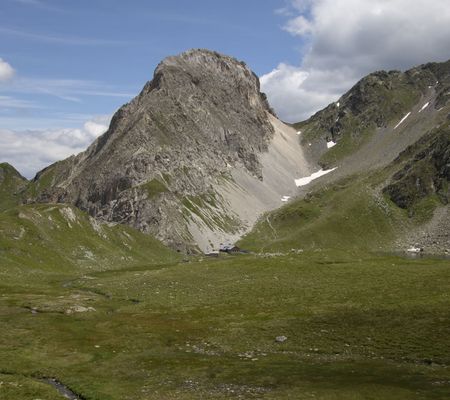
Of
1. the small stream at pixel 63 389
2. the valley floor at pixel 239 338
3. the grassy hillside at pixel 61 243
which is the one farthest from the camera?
the grassy hillside at pixel 61 243

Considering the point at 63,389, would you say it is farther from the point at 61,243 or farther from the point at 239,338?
the point at 61,243

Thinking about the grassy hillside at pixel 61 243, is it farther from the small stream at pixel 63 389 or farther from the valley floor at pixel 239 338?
the small stream at pixel 63 389

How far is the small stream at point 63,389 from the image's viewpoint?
37.5 meters

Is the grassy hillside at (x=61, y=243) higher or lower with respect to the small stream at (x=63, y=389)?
higher

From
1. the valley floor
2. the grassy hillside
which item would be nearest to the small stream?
the valley floor

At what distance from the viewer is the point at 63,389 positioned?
3966cm

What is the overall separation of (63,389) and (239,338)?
20211mm

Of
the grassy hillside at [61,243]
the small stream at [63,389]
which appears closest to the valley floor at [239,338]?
the small stream at [63,389]

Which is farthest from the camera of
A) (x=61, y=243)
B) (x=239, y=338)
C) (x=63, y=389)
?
(x=61, y=243)

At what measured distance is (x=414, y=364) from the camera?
142ft

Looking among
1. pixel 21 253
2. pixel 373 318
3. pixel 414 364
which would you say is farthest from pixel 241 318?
pixel 21 253

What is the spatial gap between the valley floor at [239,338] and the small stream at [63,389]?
0.44 meters

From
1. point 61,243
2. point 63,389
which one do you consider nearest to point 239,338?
Answer: point 63,389

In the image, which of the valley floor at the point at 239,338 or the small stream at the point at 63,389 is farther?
the valley floor at the point at 239,338
